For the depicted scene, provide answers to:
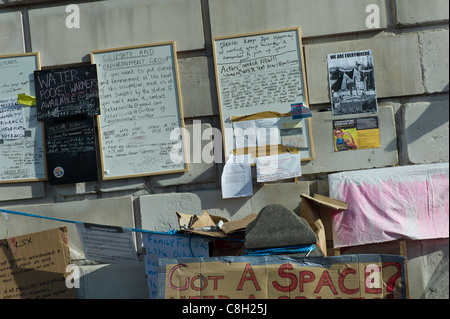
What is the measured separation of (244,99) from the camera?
550 centimetres

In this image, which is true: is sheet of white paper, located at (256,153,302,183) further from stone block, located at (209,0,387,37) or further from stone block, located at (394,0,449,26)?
stone block, located at (394,0,449,26)

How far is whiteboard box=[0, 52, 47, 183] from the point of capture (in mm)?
5738

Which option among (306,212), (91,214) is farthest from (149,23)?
(306,212)

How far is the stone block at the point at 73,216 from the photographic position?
Result: 565cm

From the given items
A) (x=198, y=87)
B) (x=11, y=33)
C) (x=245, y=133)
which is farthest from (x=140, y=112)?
(x=11, y=33)

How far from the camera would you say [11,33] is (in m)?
5.77

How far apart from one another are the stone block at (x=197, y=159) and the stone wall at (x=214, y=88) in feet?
0.04

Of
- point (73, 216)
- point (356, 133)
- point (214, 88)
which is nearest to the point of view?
point (356, 133)

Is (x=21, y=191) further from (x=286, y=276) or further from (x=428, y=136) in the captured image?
(x=428, y=136)

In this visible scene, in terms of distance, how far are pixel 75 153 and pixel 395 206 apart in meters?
3.35

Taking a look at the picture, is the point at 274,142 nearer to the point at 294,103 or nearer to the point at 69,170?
the point at 294,103

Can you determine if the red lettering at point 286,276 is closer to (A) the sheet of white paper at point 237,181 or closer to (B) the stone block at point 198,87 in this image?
(A) the sheet of white paper at point 237,181

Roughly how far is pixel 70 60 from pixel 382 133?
339 cm

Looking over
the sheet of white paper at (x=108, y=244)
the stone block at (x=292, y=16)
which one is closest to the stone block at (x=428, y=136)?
the stone block at (x=292, y=16)
